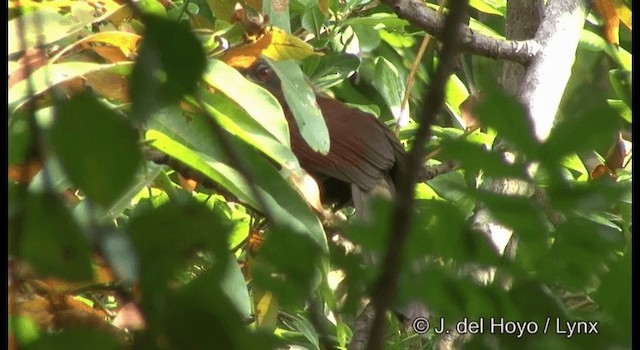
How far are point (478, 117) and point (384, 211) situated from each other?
0.17ft

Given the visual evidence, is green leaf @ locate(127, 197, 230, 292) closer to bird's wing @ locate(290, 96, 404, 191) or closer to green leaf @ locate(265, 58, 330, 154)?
green leaf @ locate(265, 58, 330, 154)

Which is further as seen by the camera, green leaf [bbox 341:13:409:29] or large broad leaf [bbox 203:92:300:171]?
green leaf [bbox 341:13:409:29]

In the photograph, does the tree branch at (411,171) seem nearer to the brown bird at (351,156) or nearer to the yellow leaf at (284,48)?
the yellow leaf at (284,48)

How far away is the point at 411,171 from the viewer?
28 cm

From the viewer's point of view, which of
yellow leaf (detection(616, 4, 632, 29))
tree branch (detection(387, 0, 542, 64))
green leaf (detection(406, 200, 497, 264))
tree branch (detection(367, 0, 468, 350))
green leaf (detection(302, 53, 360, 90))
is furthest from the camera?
green leaf (detection(302, 53, 360, 90))

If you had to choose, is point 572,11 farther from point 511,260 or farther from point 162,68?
point 162,68

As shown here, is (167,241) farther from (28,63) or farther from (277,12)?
(277,12)

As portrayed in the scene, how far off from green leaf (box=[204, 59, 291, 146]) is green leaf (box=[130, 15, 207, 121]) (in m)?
0.45

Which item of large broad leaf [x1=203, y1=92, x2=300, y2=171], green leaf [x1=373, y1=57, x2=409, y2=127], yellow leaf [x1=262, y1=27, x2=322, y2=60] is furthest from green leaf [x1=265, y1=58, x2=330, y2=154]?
green leaf [x1=373, y1=57, x2=409, y2=127]

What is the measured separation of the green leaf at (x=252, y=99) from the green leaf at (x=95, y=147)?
0.45 m

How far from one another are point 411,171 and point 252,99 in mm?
500

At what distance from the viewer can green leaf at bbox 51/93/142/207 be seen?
28 cm

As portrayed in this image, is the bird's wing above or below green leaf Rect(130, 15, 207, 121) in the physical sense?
below

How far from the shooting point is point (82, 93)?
0.95 feet
